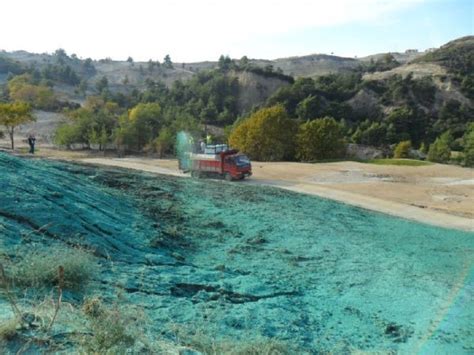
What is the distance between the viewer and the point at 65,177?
50.8 feet

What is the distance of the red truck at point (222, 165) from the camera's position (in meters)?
26.4

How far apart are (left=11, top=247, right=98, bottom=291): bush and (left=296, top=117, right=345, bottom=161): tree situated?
1310 inches

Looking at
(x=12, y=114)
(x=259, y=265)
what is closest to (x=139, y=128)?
(x=12, y=114)

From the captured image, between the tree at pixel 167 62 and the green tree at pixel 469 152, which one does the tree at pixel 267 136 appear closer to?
the green tree at pixel 469 152

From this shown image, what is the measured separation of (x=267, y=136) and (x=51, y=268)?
33542 millimetres

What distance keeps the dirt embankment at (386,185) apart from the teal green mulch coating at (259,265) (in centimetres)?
354

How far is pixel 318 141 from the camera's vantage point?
40562 millimetres

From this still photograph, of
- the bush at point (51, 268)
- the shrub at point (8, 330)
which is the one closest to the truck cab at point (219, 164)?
the bush at point (51, 268)

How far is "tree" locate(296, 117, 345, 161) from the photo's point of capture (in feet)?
132

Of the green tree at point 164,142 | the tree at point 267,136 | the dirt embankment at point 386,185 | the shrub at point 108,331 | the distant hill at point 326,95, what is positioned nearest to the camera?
the shrub at point 108,331

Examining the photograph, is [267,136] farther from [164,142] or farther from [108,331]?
[108,331]

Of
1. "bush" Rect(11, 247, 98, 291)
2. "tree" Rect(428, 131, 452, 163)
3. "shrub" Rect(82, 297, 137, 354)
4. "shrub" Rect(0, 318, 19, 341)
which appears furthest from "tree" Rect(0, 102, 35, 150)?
"shrub" Rect(0, 318, 19, 341)

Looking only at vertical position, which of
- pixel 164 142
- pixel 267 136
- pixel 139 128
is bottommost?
pixel 164 142

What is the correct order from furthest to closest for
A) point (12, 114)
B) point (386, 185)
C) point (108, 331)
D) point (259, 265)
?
point (12, 114) < point (386, 185) < point (259, 265) < point (108, 331)
